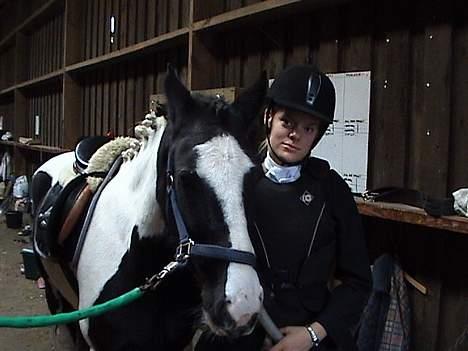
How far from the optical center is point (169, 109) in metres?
1.44

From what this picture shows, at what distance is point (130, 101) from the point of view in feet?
18.0

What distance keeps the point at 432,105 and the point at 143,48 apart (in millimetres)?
3131

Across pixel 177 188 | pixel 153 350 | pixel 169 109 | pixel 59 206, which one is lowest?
pixel 153 350

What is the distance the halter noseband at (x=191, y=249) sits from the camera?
115 cm

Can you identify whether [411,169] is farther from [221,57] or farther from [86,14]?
[86,14]

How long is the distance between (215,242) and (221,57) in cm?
265

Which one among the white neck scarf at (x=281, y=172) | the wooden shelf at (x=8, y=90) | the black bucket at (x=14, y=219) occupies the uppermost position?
the wooden shelf at (x=8, y=90)

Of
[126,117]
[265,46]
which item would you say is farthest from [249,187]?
[126,117]

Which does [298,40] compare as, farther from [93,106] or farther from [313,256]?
[93,106]

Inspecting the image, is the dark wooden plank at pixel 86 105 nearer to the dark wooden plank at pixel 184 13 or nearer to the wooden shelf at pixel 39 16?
the wooden shelf at pixel 39 16

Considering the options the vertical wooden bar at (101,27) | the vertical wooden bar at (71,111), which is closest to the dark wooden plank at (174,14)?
the vertical wooden bar at (101,27)

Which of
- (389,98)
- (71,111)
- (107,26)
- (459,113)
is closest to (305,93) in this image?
(459,113)

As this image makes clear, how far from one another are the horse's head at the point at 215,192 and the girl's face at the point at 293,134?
11 cm

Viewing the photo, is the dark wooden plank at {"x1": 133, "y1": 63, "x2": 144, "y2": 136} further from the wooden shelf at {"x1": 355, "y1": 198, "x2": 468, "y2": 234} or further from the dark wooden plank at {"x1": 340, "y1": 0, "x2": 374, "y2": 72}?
the wooden shelf at {"x1": 355, "y1": 198, "x2": 468, "y2": 234}
